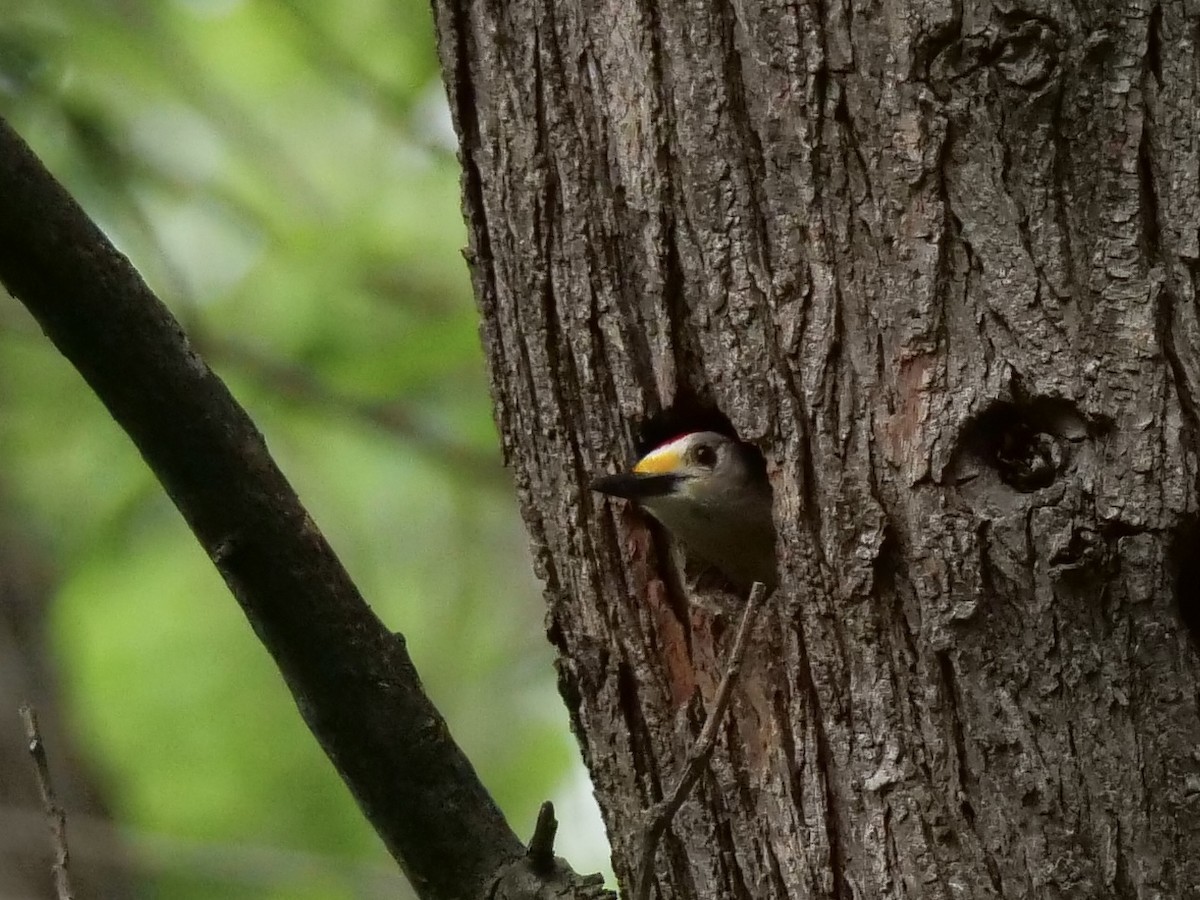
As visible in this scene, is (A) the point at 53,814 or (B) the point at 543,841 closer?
(A) the point at 53,814

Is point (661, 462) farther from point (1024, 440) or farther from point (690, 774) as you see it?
point (690, 774)

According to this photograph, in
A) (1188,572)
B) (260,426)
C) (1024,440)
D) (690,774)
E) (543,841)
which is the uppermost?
(260,426)

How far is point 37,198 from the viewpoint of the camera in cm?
194

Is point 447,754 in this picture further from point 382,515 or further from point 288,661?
point 382,515

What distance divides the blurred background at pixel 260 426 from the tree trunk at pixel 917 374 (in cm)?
176

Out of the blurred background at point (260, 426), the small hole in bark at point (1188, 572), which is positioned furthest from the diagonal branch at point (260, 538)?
the blurred background at point (260, 426)

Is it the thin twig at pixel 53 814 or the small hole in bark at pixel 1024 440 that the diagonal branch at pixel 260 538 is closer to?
the thin twig at pixel 53 814

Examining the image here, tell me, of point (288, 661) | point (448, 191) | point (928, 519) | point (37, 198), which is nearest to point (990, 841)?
point (928, 519)

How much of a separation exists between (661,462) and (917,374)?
692 millimetres

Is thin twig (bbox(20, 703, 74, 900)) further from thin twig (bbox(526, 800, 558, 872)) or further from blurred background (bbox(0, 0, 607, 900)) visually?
blurred background (bbox(0, 0, 607, 900))

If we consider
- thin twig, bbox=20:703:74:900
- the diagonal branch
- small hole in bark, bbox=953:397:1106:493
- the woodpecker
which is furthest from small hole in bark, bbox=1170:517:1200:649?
thin twig, bbox=20:703:74:900

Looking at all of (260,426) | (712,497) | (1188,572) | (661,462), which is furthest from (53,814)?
(260,426)

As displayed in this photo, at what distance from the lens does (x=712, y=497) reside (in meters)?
2.84

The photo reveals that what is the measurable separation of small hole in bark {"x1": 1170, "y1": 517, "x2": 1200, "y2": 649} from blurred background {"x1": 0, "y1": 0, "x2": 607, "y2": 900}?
7.94ft
